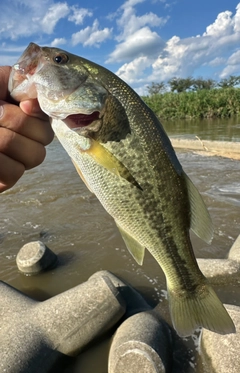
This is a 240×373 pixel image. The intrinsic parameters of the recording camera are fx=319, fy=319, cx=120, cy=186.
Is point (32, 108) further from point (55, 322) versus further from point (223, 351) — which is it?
point (223, 351)

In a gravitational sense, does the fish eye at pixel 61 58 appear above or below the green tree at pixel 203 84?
below

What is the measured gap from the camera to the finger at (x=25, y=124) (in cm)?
190

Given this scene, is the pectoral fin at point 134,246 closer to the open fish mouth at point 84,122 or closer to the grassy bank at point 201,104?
the open fish mouth at point 84,122

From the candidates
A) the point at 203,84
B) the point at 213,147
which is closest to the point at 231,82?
the point at 203,84

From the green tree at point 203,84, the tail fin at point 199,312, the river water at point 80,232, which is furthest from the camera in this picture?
the green tree at point 203,84

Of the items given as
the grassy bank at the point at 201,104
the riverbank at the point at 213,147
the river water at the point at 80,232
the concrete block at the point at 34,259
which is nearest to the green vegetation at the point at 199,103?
the grassy bank at the point at 201,104

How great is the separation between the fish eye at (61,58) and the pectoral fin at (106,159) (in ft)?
1.82

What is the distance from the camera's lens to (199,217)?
2252 millimetres

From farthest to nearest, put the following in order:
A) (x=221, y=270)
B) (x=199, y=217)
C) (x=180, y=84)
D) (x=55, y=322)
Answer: (x=180, y=84) → (x=221, y=270) → (x=55, y=322) → (x=199, y=217)

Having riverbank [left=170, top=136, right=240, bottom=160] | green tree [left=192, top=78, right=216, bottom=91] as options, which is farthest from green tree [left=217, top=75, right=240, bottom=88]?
riverbank [left=170, top=136, right=240, bottom=160]

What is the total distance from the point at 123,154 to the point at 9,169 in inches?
28.9

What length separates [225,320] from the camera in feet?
7.21

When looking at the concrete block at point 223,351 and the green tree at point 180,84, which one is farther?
the green tree at point 180,84

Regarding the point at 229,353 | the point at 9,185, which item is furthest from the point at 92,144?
the point at 229,353
